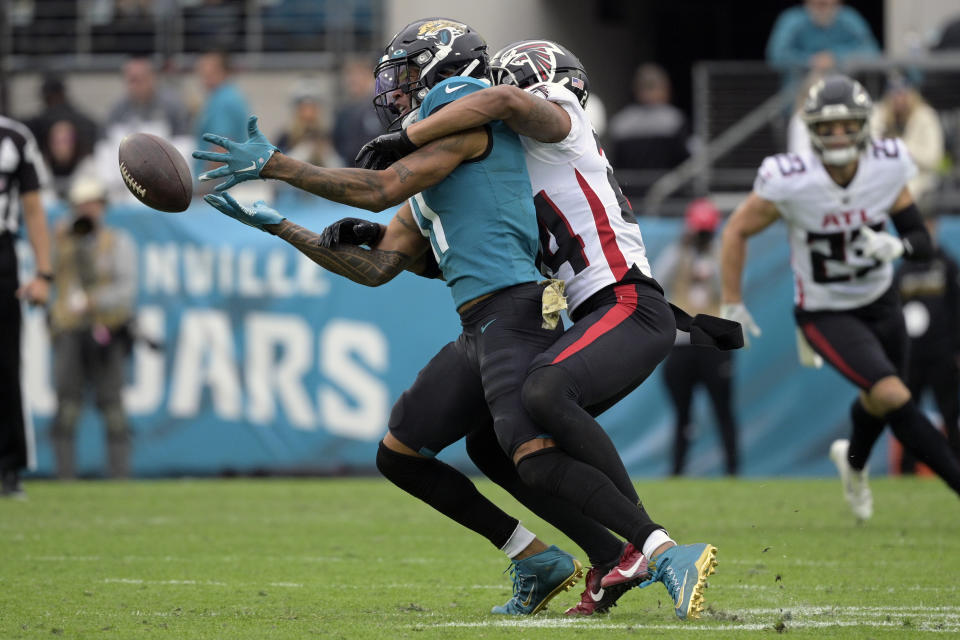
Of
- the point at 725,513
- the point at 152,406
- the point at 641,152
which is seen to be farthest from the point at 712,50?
the point at 725,513

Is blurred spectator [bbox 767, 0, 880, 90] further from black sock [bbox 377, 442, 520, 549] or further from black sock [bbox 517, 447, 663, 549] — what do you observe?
black sock [bbox 517, 447, 663, 549]

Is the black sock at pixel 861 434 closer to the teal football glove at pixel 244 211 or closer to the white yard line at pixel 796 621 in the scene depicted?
the white yard line at pixel 796 621

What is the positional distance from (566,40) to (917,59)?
4.75 meters

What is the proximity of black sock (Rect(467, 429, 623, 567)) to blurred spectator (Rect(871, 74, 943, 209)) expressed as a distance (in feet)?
20.0

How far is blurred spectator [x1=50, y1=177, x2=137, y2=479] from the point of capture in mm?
10508

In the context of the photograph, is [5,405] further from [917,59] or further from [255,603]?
[917,59]

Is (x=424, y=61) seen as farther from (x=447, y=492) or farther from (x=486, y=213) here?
(x=447, y=492)

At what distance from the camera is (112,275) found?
415 inches

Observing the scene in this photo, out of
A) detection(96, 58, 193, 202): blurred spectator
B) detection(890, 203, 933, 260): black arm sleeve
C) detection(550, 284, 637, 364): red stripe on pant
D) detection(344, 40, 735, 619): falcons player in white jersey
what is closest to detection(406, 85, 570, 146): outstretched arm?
detection(344, 40, 735, 619): falcons player in white jersey

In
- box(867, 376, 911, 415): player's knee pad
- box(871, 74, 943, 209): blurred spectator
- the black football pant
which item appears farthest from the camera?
box(871, 74, 943, 209): blurred spectator

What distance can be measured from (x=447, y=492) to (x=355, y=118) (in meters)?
7.14

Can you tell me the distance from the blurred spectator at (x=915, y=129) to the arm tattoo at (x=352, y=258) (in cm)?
617

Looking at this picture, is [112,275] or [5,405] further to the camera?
[112,275]

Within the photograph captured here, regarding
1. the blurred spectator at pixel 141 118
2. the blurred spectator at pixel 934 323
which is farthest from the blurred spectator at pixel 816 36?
the blurred spectator at pixel 141 118
